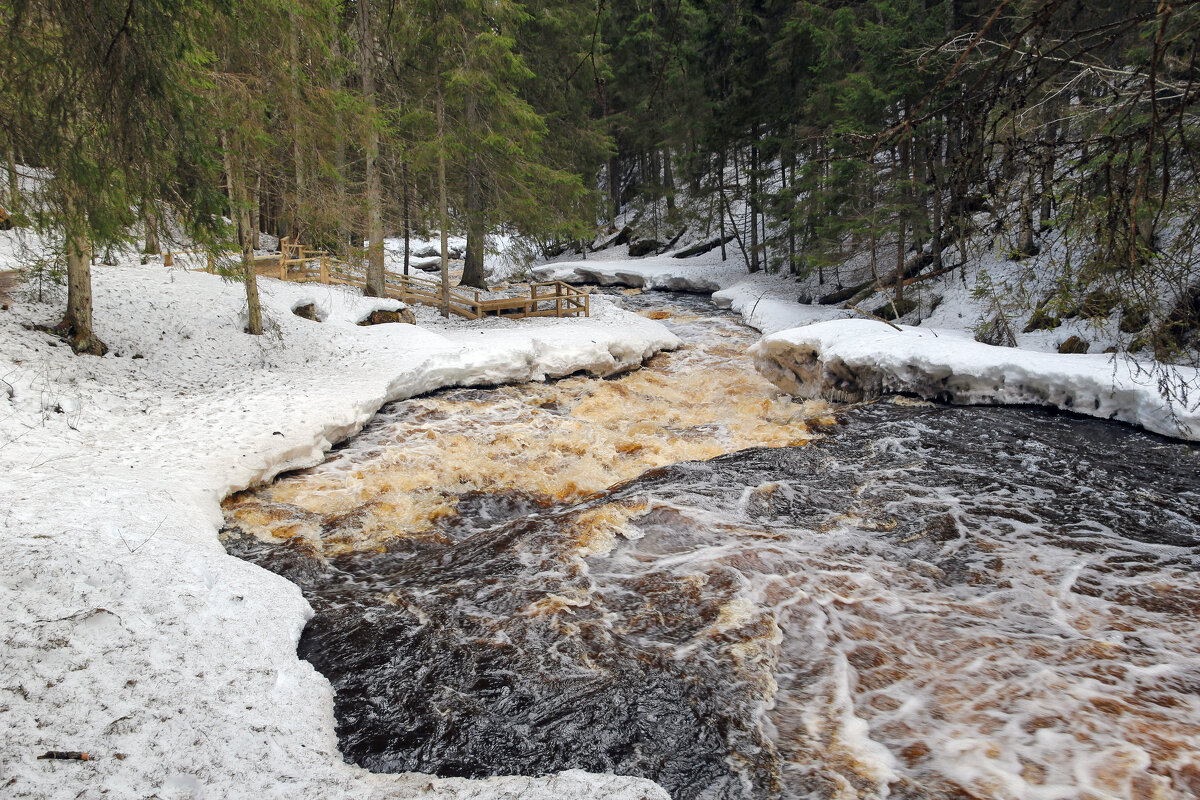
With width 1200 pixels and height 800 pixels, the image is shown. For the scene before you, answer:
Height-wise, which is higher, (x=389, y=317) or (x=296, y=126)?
(x=296, y=126)

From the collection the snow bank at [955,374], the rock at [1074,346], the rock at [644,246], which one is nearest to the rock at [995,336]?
the rock at [1074,346]

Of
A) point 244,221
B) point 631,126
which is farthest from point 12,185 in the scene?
point 631,126

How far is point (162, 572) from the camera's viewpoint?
4.23 m

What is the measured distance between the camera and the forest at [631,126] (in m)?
2.48

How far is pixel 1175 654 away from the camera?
3.90 meters

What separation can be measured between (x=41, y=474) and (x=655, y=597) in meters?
5.53

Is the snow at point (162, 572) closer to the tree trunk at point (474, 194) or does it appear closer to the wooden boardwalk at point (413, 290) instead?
the wooden boardwalk at point (413, 290)

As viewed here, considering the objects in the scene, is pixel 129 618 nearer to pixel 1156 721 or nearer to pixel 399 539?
pixel 399 539

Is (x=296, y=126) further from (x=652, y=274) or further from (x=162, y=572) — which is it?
(x=652, y=274)

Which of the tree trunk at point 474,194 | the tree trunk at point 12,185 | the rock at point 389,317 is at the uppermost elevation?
the tree trunk at point 474,194

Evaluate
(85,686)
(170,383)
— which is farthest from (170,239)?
(85,686)

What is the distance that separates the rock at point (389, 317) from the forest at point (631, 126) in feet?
3.96

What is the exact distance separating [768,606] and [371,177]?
1327 cm

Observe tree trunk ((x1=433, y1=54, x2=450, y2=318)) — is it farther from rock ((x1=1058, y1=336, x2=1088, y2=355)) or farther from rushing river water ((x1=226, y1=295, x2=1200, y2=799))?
rock ((x1=1058, y1=336, x2=1088, y2=355))
